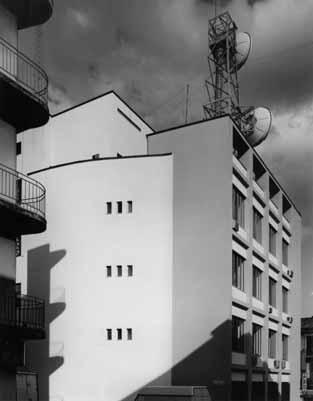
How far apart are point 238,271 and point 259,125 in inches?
569

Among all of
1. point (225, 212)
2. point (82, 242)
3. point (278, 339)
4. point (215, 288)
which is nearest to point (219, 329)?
point (215, 288)

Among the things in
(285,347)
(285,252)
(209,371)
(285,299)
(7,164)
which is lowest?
(285,347)

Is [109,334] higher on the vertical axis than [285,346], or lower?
higher

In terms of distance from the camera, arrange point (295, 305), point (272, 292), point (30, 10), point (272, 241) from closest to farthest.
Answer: point (30, 10) < point (272, 292) < point (272, 241) < point (295, 305)

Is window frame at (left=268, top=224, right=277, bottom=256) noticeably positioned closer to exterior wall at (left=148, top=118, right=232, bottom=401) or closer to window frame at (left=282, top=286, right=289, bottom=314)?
window frame at (left=282, top=286, right=289, bottom=314)

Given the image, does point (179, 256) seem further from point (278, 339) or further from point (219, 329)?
point (278, 339)

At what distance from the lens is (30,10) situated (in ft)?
89.7

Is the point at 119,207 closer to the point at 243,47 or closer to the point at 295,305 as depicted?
the point at 243,47

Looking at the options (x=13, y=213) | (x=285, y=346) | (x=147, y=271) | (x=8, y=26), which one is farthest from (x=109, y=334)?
(x=285, y=346)

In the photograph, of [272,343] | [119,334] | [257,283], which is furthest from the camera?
[272,343]

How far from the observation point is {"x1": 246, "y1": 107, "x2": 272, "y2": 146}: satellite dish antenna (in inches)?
2280

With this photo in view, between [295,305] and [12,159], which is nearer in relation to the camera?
[12,159]

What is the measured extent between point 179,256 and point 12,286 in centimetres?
2028

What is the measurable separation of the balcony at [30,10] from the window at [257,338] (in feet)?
100
